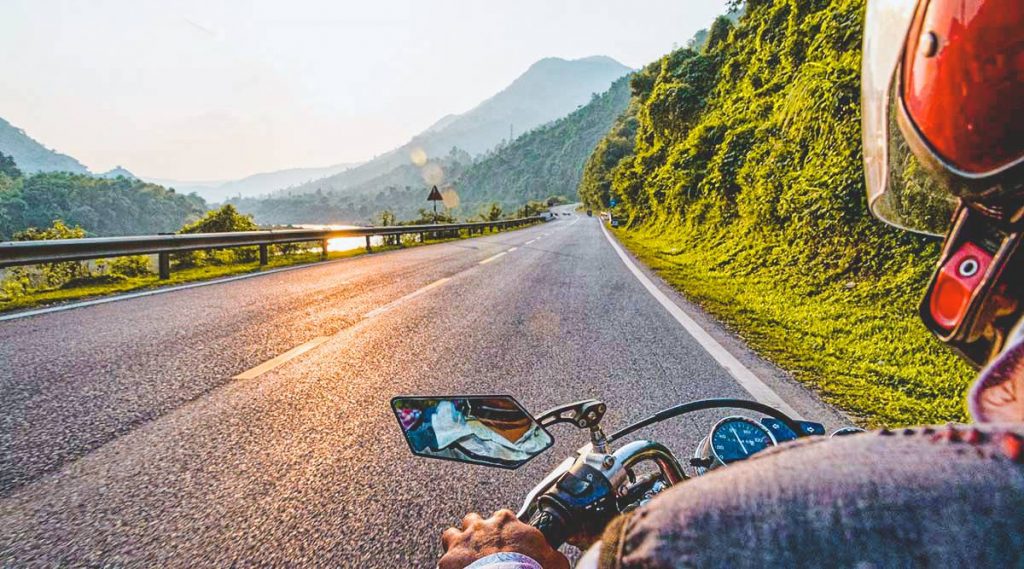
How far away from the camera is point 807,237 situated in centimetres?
823

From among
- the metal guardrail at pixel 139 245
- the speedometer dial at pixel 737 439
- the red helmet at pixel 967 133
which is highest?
the red helmet at pixel 967 133

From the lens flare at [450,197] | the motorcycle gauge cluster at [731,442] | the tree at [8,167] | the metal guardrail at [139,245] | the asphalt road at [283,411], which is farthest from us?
the lens flare at [450,197]

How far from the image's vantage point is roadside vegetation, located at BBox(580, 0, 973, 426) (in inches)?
157

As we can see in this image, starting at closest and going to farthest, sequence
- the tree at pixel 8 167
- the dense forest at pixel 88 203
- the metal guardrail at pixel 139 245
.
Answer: the metal guardrail at pixel 139 245 → the dense forest at pixel 88 203 → the tree at pixel 8 167

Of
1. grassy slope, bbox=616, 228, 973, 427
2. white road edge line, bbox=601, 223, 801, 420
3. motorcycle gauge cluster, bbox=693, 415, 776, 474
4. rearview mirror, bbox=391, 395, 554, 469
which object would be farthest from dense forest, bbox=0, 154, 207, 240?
motorcycle gauge cluster, bbox=693, 415, 776, 474

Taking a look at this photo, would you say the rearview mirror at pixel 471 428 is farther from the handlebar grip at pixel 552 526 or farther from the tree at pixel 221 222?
the tree at pixel 221 222

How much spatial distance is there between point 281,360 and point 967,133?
421 centimetres

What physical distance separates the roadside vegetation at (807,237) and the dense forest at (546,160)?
437 feet

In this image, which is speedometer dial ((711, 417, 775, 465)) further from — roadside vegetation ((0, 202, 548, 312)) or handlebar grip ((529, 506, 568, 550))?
roadside vegetation ((0, 202, 548, 312))

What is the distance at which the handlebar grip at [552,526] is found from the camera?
0.98 metres

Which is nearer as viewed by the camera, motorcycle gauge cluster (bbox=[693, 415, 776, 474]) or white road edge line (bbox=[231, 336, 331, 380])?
motorcycle gauge cluster (bbox=[693, 415, 776, 474])

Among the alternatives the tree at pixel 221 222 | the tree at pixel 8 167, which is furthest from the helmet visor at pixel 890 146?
the tree at pixel 8 167

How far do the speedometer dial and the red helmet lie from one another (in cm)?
45

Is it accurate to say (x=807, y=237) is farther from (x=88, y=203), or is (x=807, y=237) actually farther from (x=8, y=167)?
(x=8, y=167)
